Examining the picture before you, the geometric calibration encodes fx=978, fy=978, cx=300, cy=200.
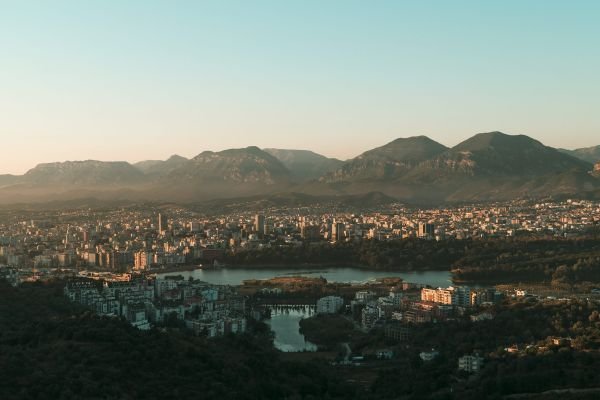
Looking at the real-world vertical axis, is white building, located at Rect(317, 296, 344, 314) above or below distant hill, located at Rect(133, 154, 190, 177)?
below

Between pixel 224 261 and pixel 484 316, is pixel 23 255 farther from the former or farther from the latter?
pixel 484 316

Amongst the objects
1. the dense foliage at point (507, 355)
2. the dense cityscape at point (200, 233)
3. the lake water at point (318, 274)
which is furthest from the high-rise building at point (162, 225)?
the dense foliage at point (507, 355)

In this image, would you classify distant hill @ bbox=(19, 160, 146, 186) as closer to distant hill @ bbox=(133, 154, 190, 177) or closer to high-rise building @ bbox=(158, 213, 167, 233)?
distant hill @ bbox=(133, 154, 190, 177)

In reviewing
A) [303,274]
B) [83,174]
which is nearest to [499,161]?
[83,174]

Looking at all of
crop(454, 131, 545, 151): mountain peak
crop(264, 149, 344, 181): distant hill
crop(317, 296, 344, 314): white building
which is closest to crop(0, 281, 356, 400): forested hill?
crop(317, 296, 344, 314): white building

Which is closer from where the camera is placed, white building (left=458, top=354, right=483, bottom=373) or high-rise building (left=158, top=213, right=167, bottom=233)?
white building (left=458, top=354, right=483, bottom=373)

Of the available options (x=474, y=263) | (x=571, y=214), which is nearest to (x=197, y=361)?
(x=474, y=263)
